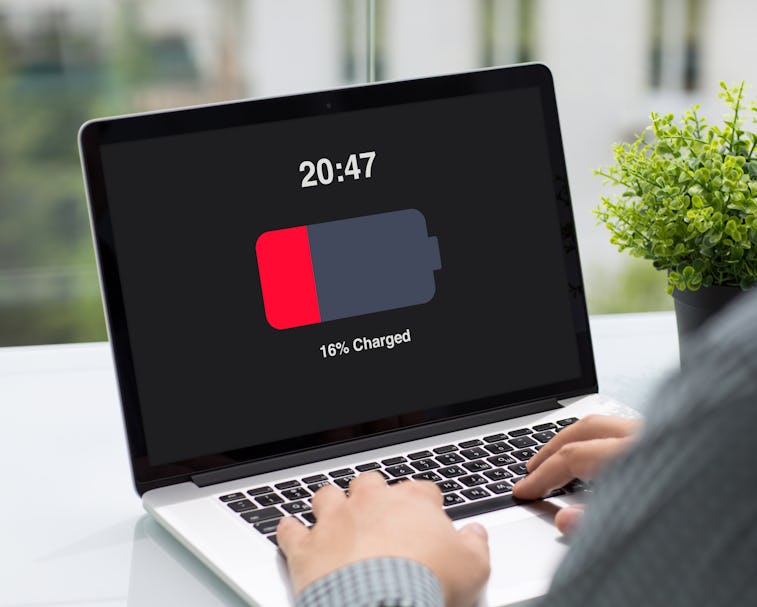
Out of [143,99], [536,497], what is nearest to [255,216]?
[536,497]

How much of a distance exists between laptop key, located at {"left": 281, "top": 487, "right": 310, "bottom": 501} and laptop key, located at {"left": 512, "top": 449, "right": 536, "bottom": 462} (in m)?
0.17

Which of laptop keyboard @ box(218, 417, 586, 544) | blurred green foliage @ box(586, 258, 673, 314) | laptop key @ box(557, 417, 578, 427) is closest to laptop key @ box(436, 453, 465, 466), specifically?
laptop keyboard @ box(218, 417, 586, 544)

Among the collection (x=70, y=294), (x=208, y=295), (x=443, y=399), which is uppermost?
(x=208, y=295)

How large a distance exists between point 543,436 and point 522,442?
0.02 m

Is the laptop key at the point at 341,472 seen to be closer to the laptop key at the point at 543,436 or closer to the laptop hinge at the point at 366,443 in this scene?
the laptop hinge at the point at 366,443

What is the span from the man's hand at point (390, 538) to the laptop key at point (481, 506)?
0.06 metres

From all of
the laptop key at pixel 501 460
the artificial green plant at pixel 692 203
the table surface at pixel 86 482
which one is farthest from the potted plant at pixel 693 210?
the laptop key at pixel 501 460

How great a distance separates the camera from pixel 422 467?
2.81ft

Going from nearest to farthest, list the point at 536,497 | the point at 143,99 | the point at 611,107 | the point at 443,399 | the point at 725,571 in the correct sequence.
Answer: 1. the point at 725,571
2. the point at 536,497
3. the point at 443,399
4. the point at 143,99
5. the point at 611,107

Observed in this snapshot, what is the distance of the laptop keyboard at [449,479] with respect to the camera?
2.59 feet

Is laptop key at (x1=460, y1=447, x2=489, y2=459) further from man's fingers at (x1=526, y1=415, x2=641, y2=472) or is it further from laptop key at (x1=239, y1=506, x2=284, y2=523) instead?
laptop key at (x1=239, y1=506, x2=284, y2=523)

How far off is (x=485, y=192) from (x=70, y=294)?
23.9 feet

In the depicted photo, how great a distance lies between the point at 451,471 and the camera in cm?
85

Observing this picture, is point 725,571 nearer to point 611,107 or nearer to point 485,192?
point 485,192
